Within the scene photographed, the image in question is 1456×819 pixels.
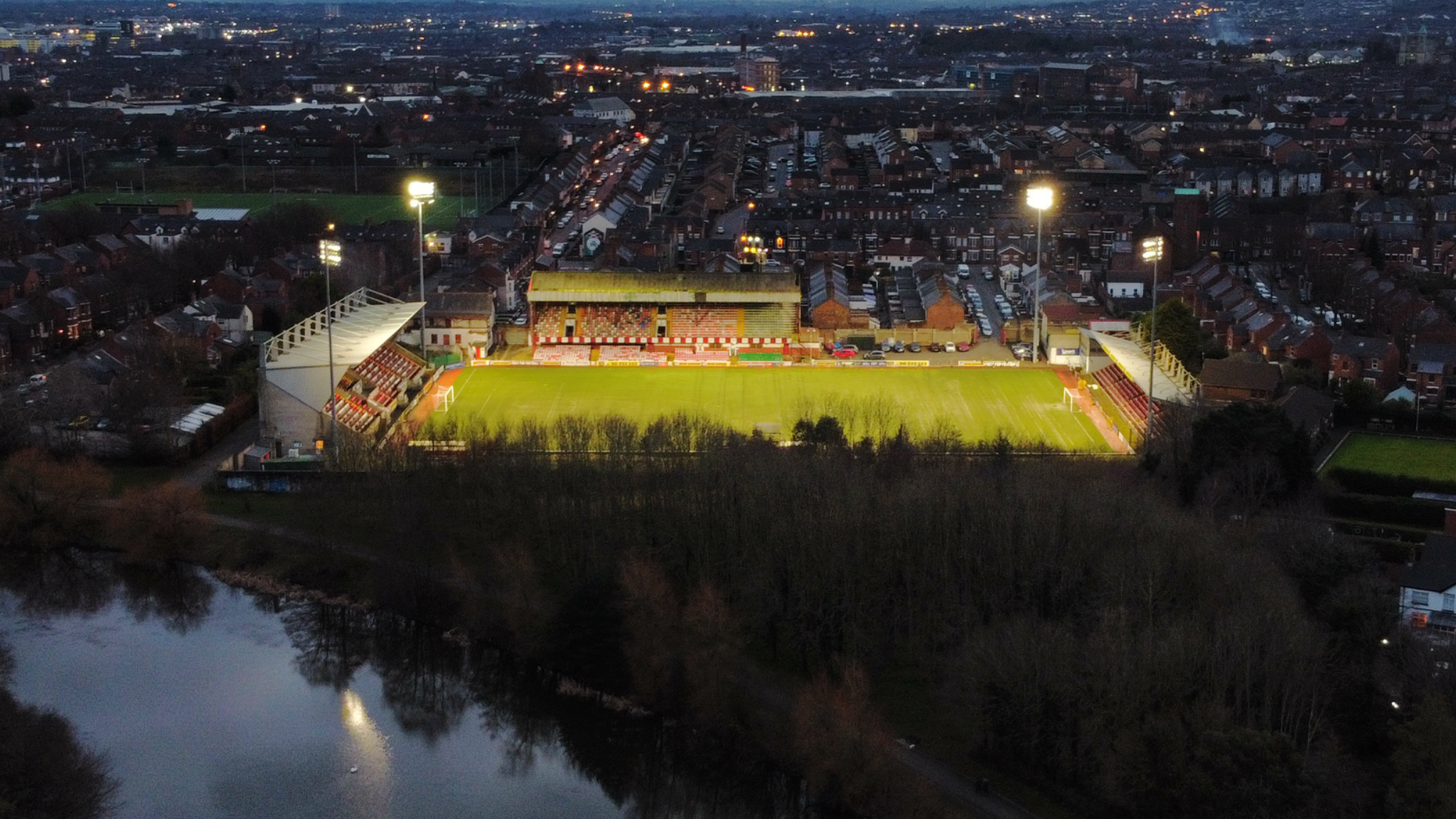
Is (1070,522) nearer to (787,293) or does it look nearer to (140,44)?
(787,293)

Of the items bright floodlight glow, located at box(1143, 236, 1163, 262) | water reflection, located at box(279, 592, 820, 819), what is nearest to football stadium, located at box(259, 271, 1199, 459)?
bright floodlight glow, located at box(1143, 236, 1163, 262)

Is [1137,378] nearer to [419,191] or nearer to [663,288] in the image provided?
[663,288]

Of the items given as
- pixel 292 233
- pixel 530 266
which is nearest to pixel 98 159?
pixel 292 233

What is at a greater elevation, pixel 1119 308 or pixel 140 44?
pixel 140 44

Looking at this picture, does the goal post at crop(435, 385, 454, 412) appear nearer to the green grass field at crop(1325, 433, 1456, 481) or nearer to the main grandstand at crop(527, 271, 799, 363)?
the main grandstand at crop(527, 271, 799, 363)

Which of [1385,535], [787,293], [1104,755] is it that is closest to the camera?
[1104,755]

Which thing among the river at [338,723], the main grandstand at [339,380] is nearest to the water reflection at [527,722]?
the river at [338,723]

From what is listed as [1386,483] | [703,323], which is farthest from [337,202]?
[1386,483]
